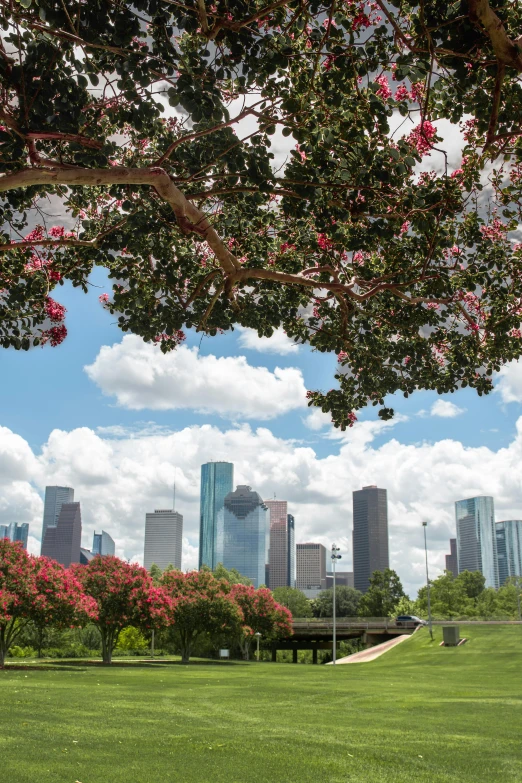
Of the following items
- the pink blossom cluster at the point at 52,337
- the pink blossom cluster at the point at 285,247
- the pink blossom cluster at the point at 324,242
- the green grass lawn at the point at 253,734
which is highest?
the pink blossom cluster at the point at 285,247

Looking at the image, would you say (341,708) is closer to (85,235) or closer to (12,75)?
(85,235)

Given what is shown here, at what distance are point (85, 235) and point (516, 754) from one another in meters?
9.29

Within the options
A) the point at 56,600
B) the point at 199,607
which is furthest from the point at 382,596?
the point at 56,600

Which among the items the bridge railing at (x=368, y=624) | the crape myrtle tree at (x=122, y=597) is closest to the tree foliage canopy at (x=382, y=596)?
the bridge railing at (x=368, y=624)

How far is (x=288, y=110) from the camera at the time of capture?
20.5ft

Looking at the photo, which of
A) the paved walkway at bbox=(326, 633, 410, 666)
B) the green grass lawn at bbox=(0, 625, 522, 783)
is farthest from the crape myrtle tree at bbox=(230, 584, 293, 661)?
the green grass lawn at bbox=(0, 625, 522, 783)

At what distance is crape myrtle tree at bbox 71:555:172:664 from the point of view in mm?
35844

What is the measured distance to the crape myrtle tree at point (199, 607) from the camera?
43.6 metres

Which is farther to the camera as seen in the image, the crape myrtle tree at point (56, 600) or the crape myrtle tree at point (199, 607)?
the crape myrtle tree at point (199, 607)

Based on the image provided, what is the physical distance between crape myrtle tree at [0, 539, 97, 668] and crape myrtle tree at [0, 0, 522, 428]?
2326 centimetres

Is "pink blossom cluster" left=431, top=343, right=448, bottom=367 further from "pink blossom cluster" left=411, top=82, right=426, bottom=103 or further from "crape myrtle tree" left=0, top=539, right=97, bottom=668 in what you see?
"crape myrtle tree" left=0, top=539, right=97, bottom=668

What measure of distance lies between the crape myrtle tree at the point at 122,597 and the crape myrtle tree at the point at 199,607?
18.2 feet

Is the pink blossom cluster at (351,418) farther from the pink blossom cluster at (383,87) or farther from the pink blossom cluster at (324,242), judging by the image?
the pink blossom cluster at (383,87)

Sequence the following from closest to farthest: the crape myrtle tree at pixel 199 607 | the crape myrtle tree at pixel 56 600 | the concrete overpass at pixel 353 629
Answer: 1. the crape myrtle tree at pixel 56 600
2. the crape myrtle tree at pixel 199 607
3. the concrete overpass at pixel 353 629
